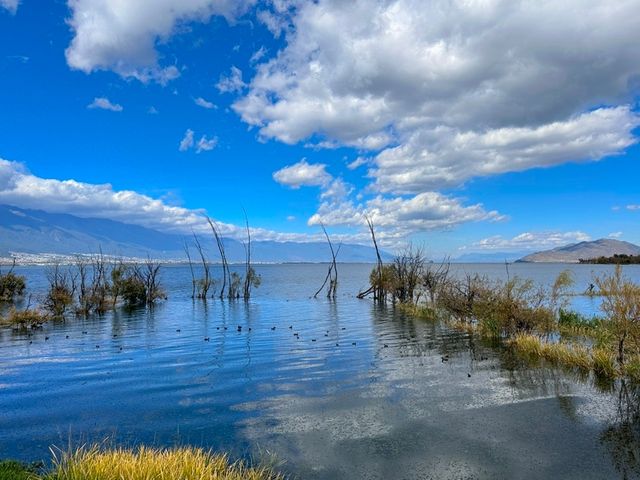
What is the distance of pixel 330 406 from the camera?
457 inches

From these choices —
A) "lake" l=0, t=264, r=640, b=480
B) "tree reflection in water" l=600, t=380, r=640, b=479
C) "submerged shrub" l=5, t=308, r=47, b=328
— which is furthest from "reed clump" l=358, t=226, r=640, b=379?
"submerged shrub" l=5, t=308, r=47, b=328

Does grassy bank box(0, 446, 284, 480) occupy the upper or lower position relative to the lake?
upper

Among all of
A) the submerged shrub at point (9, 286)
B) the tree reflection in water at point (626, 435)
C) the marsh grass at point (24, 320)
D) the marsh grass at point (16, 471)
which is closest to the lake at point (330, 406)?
the tree reflection in water at point (626, 435)

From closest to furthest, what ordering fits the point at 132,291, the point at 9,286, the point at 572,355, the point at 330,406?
the point at 330,406
the point at 572,355
the point at 132,291
the point at 9,286

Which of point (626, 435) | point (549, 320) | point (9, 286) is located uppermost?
point (9, 286)

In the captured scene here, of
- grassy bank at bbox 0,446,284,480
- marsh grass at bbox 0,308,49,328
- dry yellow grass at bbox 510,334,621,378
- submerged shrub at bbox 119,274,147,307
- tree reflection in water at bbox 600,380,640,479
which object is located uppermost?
submerged shrub at bbox 119,274,147,307

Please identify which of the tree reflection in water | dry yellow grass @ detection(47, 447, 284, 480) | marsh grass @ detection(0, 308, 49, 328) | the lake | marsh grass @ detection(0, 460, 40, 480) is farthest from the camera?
marsh grass @ detection(0, 308, 49, 328)

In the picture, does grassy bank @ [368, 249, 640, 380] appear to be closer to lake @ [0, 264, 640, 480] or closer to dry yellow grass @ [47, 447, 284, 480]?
lake @ [0, 264, 640, 480]

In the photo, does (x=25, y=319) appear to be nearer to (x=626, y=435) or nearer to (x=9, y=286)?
(x=9, y=286)

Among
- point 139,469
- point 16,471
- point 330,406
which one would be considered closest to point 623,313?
point 330,406

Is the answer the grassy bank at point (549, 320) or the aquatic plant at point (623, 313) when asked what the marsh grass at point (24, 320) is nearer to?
the grassy bank at point (549, 320)

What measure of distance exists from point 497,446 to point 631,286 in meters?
9.29

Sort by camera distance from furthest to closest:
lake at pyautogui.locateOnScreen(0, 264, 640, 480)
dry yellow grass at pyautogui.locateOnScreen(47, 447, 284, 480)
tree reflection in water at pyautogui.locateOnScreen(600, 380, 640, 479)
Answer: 1. lake at pyautogui.locateOnScreen(0, 264, 640, 480)
2. tree reflection in water at pyautogui.locateOnScreen(600, 380, 640, 479)
3. dry yellow grass at pyautogui.locateOnScreen(47, 447, 284, 480)

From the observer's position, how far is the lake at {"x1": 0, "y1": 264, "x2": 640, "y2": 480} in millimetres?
8414
